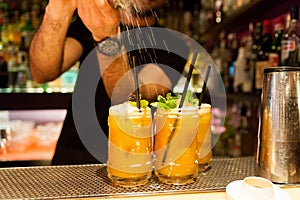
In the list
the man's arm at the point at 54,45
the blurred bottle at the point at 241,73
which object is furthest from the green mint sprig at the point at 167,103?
the blurred bottle at the point at 241,73

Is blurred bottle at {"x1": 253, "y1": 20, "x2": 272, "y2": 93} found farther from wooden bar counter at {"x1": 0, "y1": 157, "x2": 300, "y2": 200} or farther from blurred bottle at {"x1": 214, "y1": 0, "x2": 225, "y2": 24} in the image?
wooden bar counter at {"x1": 0, "y1": 157, "x2": 300, "y2": 200}

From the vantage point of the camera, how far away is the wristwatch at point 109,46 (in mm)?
1590

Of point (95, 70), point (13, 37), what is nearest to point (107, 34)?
point (95, 70)

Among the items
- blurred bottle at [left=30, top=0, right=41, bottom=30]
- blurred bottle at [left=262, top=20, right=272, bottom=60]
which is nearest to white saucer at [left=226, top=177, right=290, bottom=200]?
blurred bottle at [left=262, top=20, right=272, bottom=60]

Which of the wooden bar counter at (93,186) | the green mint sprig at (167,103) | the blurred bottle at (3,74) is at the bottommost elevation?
the wooden bar counter at (93,186)

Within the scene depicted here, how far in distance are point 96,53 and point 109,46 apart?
0.61 feet

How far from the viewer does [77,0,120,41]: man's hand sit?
138 centimetres

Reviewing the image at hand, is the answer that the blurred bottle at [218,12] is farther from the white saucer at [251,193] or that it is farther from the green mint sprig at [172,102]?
the white saucer at [251,193]

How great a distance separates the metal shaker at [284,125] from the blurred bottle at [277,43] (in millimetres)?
1052

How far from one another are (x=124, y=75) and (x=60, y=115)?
3.71 feet

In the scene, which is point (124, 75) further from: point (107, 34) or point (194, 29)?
point (194, 29)

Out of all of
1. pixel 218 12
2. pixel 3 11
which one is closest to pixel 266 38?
pixel 218 12

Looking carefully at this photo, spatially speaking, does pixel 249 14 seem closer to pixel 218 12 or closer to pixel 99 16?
pixel 218 12

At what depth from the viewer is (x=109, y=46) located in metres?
1.59
